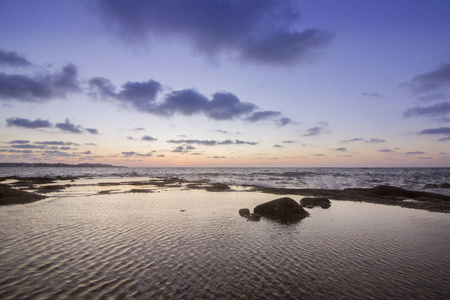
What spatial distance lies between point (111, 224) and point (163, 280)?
34.4ft

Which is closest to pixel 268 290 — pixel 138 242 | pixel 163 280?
pixel 163 280

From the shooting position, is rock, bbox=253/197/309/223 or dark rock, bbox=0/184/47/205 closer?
rock, bbox=253/197/309/223

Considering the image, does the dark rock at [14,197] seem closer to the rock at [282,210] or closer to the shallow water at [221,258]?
the shallow water at [221,258]

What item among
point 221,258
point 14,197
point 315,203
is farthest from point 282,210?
point 14,197

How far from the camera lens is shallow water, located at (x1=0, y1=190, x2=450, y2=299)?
827 centimetres

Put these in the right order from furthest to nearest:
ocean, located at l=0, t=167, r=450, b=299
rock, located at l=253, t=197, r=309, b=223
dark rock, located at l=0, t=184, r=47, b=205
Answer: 1. dark rock, located at l=0, t=184, r=47, b=205
2. rock, located at l=253, t=197, r=309, b=223
3. ocean, located at l=0, t=167, r=450, b=299

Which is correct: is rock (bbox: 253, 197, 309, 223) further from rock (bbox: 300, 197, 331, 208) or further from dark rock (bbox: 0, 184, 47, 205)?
dark rock (bbox: 0, 184, 47, 205)

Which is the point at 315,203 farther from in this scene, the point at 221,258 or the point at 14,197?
the point at 14,197

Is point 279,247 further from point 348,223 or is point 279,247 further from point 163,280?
point 348,223

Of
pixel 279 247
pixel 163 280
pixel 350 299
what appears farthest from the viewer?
pixel 279 247

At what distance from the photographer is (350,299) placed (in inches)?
305

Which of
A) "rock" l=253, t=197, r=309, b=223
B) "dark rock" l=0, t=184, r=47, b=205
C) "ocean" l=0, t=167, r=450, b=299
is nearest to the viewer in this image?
"ocean" l=0, t=167, r=450, b=299

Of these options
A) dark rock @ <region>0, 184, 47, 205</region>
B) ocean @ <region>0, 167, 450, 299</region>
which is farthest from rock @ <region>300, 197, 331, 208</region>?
dark rock @ <region>0, 184, 47, 205</region>

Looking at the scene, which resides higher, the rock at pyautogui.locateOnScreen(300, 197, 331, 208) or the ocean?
the rock at pyautogui.locateOnScreen(300, 197, 331, 208)
